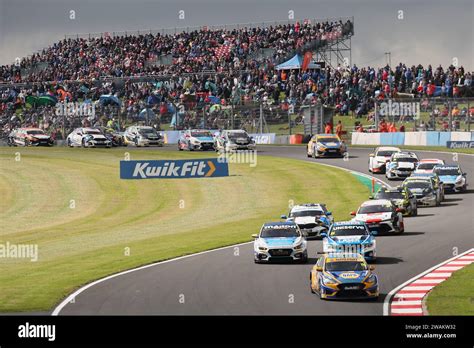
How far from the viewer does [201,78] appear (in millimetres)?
81188

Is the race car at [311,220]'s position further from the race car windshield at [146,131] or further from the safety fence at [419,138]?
the race car windshield at [146,131]

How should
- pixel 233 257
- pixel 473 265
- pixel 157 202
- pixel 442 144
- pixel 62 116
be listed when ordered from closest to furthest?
pixel 473 265
pixel 233 257
pixel 157 202
pixel 442 144
pixel 62 116

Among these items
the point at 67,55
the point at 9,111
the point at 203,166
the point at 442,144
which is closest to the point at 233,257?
the point at 203,166

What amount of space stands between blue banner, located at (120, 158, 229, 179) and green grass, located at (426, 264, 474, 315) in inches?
1234

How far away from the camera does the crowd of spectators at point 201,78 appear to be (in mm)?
70312

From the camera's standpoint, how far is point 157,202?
54688 millimetres

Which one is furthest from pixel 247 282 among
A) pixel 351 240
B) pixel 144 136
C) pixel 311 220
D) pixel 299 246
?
pixel 144 136

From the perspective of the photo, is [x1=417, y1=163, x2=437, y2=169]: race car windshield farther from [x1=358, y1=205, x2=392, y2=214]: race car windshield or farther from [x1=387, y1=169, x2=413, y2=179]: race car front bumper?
[x1=358, y1=205, x2=392, y2=214]: race car windshield

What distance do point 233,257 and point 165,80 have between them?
5140 centimetres

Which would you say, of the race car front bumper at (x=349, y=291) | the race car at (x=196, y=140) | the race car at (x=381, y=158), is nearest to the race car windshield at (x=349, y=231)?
the race car front bumper at (x=349, y=291)

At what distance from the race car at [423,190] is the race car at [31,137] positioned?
128ft

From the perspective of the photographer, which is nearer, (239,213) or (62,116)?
(239,213)

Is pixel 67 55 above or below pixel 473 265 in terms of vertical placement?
above

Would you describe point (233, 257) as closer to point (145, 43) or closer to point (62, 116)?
point (62, 116)
